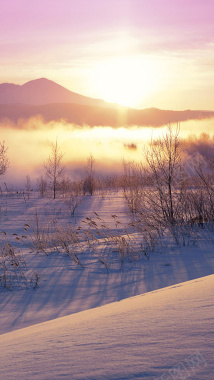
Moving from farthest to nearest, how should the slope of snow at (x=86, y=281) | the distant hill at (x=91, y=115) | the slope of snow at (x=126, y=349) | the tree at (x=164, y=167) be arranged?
the distant hill at (x=91, y=115) < the tree at (x=164, y=167) < the slope of snow at (x=86, y=281) < the slope of snow at (x=126, y=349)

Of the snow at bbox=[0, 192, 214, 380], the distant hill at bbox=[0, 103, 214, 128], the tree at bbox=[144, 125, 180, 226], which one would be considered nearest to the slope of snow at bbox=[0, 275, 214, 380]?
the snow at bbox=[0, 192, 214, 380]

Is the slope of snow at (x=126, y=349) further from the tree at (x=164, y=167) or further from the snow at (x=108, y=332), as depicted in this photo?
the tree at (x=164, y=167)

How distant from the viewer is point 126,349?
1.63 m

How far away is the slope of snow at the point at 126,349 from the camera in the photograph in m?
1.39

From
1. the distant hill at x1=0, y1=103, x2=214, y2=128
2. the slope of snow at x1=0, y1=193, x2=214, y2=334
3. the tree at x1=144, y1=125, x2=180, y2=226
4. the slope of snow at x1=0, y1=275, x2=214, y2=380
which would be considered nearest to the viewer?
the slope of snow at x1=0, y1=275, x2=214, y2=380

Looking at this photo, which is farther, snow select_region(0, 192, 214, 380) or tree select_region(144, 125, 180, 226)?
tree select_region(144, 125, 180, 226)

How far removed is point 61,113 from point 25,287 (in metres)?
130

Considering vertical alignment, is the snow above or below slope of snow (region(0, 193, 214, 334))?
above

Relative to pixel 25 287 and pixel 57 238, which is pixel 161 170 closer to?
pixel 57 238

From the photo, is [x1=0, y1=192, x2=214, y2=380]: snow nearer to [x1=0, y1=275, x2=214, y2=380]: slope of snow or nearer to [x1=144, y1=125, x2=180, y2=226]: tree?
[x1=0, y1=275, x2=214, y2=380]: slope of snow

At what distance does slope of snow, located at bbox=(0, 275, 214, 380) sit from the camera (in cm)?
139

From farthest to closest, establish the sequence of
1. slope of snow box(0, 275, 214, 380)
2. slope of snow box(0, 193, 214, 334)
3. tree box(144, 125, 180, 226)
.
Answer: tree box(144, 125, 180, 226)
slope of snow box(0, 193, 214, 334)
slope of snow box(0, 275, 214, 380)

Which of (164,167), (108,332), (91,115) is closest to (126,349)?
(108,332)

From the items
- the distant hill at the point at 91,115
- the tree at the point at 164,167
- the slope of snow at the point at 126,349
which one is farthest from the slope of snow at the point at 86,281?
the distant hill at the point at 91,115
